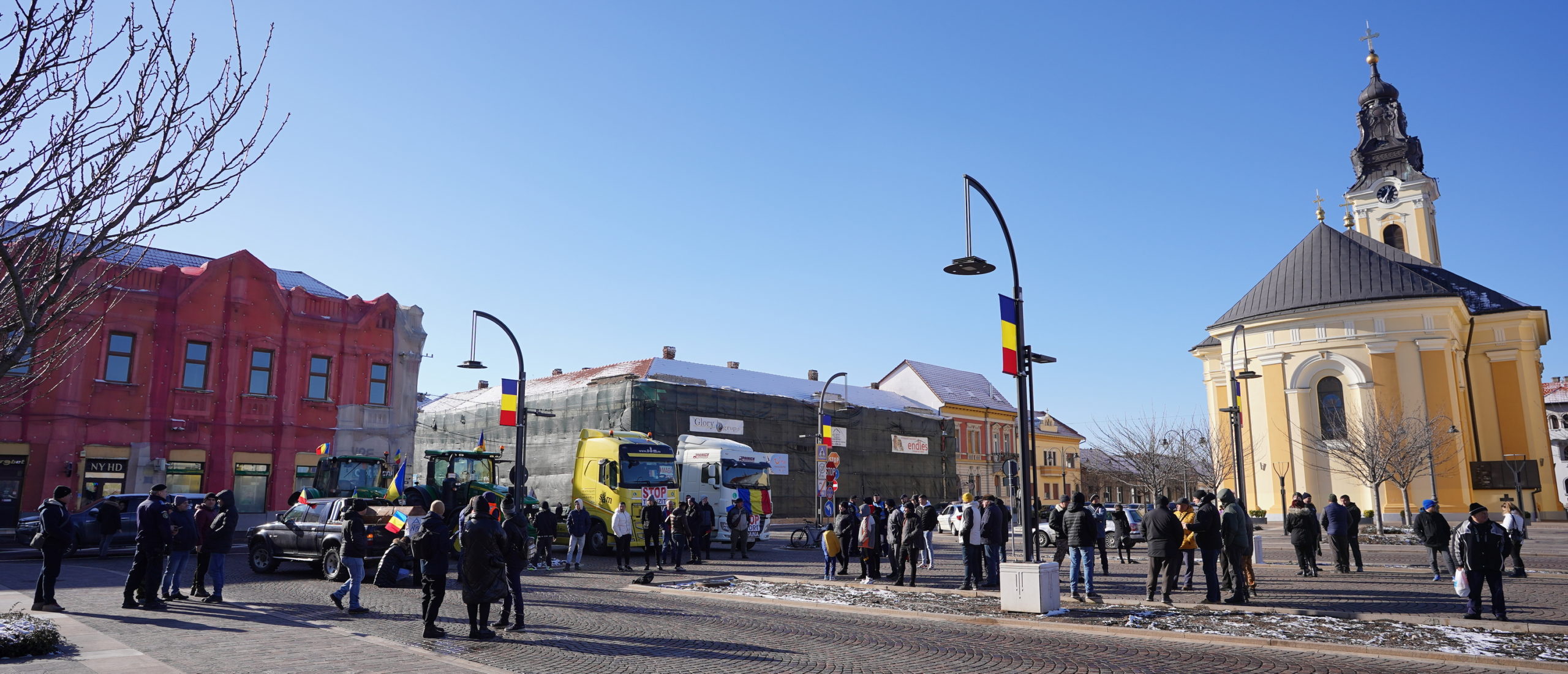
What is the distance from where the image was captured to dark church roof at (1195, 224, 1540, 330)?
46.6 meters

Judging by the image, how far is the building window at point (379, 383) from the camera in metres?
36.0

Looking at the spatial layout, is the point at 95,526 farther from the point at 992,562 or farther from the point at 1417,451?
the point at 1417,451

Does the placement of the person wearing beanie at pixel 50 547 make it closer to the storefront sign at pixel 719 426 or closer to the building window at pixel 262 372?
the building window at pixel 262 372

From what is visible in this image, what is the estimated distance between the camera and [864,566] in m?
18.4

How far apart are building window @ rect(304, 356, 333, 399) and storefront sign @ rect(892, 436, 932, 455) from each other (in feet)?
122

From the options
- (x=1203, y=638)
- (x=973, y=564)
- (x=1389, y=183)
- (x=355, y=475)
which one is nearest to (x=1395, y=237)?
(x=1389, y=183)

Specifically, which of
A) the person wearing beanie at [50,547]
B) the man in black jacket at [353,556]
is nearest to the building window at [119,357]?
A: the person wearing beanie at [50,547]

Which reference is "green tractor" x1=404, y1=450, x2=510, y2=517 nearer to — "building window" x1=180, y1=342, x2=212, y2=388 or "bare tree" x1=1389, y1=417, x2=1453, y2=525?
"building window" x1=180, y1=342, x2=212, y2=388

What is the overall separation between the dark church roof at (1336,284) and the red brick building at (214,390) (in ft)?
128

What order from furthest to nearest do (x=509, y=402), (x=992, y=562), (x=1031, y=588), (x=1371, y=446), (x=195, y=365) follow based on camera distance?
(x=1371, y=446), (x=195, y=365), (x=509, y=402), (x=992, y=562), (x=1031, y=588)

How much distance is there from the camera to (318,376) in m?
34.8

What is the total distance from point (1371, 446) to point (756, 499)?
24694 mm

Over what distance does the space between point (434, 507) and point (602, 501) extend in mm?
15478

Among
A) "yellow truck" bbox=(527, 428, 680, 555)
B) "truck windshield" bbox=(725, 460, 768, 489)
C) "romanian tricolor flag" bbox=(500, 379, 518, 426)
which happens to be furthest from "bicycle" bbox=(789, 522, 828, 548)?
"romanian tricolor flag" bbox=(500, 379, 518, 426)
